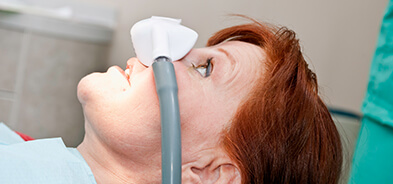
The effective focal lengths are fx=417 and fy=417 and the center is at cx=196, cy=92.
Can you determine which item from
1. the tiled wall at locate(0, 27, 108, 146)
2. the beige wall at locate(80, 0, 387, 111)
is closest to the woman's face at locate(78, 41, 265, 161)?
the beige wall at locate(80, 0, 387, 111)

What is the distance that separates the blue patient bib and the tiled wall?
122 centimetres

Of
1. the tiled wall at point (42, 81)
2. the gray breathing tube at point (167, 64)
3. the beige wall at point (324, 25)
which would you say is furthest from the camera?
the tiled wall at point (42, 81)

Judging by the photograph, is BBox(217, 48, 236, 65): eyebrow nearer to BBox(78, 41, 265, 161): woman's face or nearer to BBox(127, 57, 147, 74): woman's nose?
BBox(78, 41, 265, 161): woman's face

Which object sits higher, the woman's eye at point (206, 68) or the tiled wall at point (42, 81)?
the woman's eye at point (206, 68)

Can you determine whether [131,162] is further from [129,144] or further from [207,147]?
[207,147]

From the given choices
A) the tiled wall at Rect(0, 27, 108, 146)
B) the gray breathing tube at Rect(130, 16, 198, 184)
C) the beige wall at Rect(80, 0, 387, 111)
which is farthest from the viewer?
the tiled wall at Rect(0, 27, 108, 146)

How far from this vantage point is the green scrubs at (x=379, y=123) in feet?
3.16

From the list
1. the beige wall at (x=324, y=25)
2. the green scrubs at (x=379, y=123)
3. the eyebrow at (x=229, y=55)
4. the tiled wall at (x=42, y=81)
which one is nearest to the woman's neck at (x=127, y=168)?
the eyebrow at (x=229, y=55)

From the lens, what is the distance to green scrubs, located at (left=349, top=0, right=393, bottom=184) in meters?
0.96

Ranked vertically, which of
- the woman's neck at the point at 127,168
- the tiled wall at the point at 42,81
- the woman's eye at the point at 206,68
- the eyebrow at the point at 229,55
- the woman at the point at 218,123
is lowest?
the tiled wall at the point at 42,81

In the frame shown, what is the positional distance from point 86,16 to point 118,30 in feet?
0.62

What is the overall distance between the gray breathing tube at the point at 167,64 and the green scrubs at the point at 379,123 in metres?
0.47

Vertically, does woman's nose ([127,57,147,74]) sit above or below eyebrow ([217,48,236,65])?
below

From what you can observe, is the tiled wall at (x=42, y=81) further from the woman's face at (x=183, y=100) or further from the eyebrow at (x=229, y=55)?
the eyebrow at (x=229, y=55)
